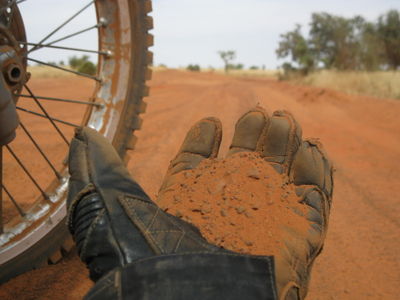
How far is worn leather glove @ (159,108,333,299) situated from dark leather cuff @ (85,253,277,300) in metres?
0.65

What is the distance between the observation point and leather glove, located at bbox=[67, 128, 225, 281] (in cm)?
118

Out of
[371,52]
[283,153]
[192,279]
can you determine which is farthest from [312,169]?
[371,52]

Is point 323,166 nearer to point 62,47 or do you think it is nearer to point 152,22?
point 152,22

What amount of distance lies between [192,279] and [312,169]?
1070mm

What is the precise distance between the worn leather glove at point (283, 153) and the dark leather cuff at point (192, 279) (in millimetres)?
646

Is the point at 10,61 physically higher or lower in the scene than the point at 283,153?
higher

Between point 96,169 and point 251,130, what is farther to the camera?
point 251,130

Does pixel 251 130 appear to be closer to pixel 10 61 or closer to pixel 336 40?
pixel 10 61

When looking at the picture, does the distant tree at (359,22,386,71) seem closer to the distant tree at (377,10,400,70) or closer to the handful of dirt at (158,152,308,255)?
the distant tree at (377,10,400,70)

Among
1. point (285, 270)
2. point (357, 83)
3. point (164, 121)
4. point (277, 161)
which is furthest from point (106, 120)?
point (357, 83)

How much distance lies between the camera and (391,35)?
25703mm

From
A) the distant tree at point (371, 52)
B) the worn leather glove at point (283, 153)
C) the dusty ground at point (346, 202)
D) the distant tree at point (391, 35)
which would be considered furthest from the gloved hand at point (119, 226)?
the distant tree at point (391, 35)

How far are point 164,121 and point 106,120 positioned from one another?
512 centimetres

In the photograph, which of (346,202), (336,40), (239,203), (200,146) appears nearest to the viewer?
(239,203)
